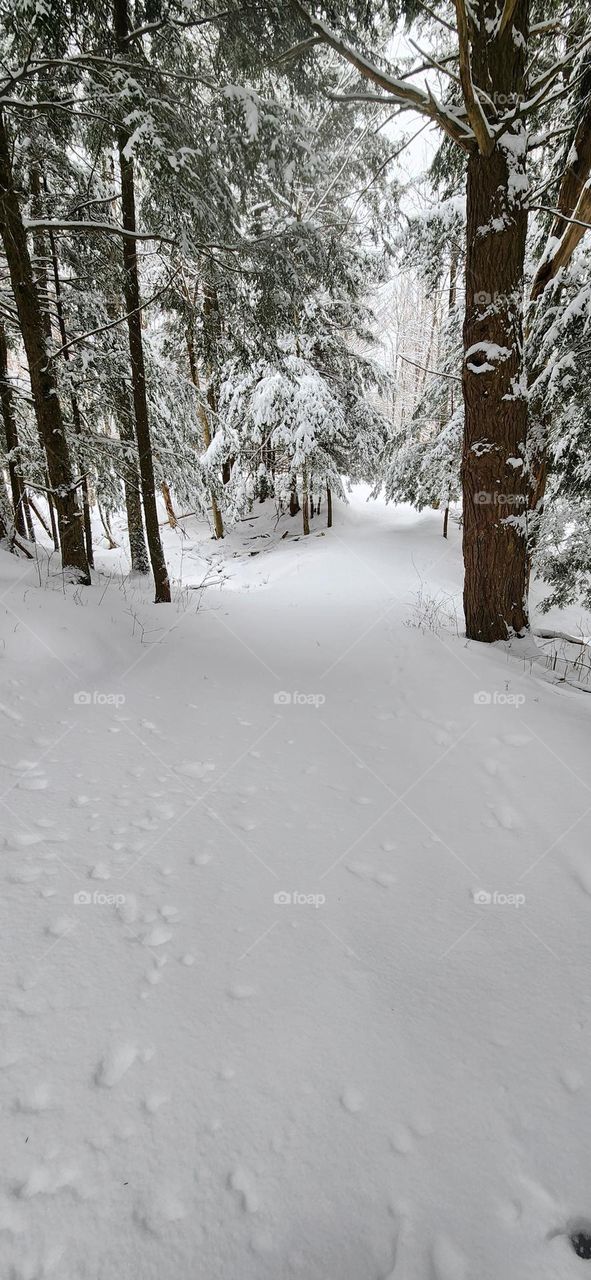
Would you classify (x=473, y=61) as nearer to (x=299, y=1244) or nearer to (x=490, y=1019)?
(x=490, y=1019)

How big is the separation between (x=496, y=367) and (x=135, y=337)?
16.5 ft

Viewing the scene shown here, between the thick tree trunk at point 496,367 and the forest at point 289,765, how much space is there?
0.03 metres

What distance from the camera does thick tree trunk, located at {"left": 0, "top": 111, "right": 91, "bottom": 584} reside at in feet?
18.6

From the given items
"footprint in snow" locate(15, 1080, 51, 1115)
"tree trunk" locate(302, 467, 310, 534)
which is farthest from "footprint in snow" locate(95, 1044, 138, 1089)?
"tree trunk" locate(302, 467, 310, 534)

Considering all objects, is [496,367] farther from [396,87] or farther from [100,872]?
[100,872]

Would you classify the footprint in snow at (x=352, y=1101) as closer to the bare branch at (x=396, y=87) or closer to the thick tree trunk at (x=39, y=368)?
the bare branch at (x=396, y=87)

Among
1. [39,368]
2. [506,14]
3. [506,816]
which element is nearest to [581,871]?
[506,816]

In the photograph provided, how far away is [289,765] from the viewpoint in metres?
3.75

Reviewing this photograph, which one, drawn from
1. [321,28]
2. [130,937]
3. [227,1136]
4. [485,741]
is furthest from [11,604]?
[321,28]

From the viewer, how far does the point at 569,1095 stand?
5.54 ft

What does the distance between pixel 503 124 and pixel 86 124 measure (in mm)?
5032

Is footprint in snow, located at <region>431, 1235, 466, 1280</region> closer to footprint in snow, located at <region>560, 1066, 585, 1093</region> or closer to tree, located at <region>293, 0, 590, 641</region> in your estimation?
footprint in snow, located at <region>560, 1066, 585, 1093</region>

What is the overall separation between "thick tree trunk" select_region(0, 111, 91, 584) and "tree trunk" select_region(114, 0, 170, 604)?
107 centimetres

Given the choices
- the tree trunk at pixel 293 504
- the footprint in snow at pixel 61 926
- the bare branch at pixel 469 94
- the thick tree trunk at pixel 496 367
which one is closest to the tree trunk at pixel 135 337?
the bare branch at pixel 469 94
